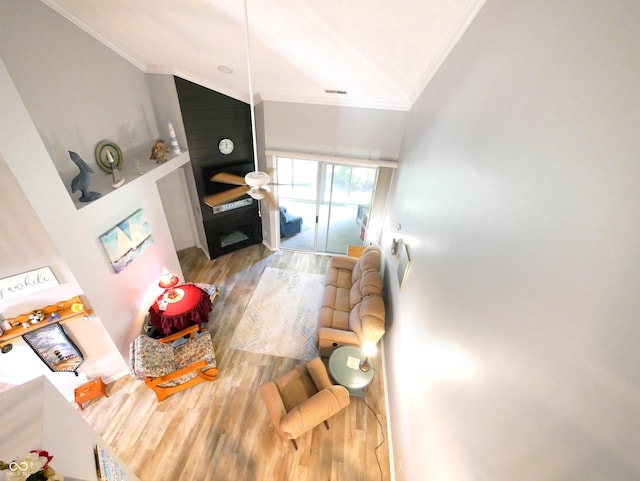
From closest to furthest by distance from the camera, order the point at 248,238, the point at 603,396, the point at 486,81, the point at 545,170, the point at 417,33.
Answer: the point at 603,396
the point at 545,170
the point at 486,81
the point at 417,33
the point at 248,238

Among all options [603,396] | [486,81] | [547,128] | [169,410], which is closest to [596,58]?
[547,128]

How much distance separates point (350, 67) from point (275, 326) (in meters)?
3.94

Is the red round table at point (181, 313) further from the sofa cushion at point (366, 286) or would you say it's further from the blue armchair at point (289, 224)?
the blue armchair at point (289, 224)

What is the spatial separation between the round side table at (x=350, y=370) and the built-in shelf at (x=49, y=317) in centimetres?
295

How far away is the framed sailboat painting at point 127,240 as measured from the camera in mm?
3191

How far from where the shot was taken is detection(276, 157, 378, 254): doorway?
5.26 metres

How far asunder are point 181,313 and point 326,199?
3.30m

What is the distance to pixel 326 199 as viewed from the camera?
17.8 ft

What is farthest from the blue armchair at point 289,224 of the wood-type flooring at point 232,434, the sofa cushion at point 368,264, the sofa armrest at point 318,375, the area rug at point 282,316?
the sofa armrest at point 318,375

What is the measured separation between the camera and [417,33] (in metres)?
2.39

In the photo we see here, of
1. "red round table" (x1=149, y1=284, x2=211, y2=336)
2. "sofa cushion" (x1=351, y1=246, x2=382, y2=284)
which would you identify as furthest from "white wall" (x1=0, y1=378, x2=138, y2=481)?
"sofa cushion" (x1=351, y1=246, x2=382, y2=284)

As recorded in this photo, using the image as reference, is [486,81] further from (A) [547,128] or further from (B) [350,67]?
(B) [350,67]

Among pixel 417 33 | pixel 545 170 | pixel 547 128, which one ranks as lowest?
pixel 545 170

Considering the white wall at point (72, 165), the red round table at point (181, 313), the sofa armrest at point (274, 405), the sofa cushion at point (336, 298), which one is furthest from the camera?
the sofa cushion at point (336, 298)
